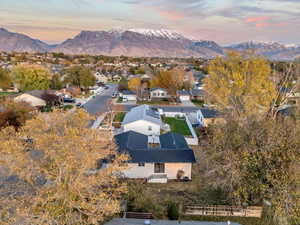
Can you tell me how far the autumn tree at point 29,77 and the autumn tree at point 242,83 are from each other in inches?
1808

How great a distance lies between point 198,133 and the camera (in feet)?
109

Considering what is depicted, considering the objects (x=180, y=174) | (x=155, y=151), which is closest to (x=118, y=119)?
(x=155, y=151)

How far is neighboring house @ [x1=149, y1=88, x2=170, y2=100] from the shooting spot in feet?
202

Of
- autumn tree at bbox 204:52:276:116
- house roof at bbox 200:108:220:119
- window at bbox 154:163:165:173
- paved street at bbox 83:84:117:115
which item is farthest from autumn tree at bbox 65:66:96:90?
window at bbox 154:163:165:173

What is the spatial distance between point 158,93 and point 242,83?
35306mm

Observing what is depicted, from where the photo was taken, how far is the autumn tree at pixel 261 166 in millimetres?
13297

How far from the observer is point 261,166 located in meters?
14.1

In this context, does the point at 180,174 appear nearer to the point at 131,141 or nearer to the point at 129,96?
the point at 131,141

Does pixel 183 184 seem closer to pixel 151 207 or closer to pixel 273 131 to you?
pixel 151 207

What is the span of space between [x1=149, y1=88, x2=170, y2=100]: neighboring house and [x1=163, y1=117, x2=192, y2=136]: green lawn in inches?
810

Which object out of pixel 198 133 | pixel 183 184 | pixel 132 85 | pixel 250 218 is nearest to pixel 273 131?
pixel 250 218

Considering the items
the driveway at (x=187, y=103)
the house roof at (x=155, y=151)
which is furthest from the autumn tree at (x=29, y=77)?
the house roof at (x=155, y=151)

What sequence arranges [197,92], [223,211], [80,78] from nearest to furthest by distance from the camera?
[223,211], [197,92], [80,78]

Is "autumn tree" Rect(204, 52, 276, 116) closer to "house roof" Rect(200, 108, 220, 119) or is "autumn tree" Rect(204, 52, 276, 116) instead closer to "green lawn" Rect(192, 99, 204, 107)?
"house roof" Rect(200, 108, 220, 119)
